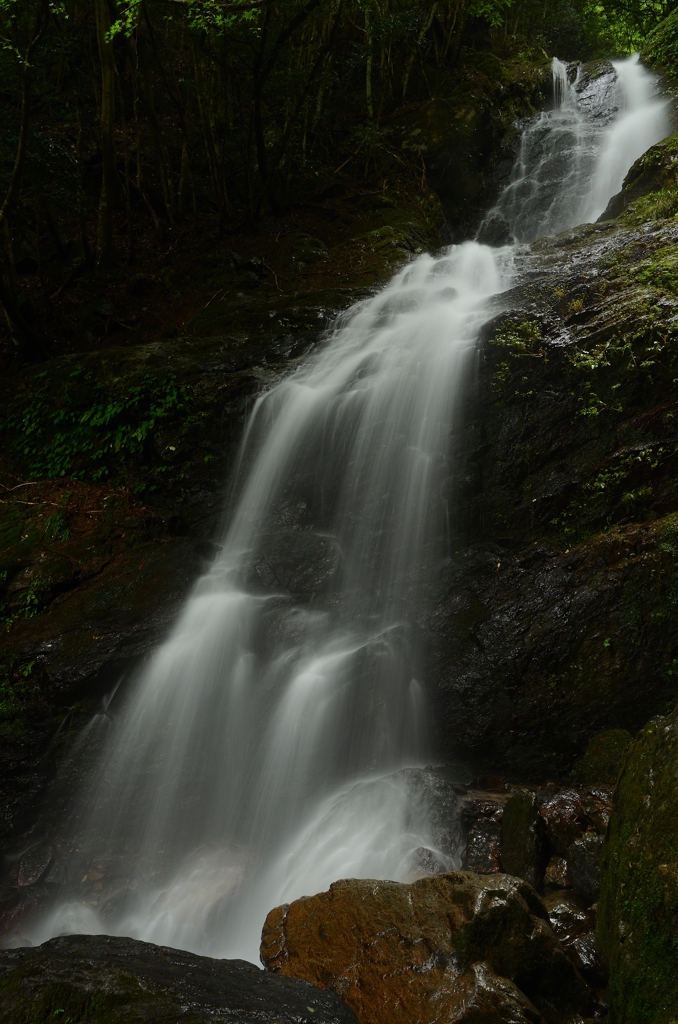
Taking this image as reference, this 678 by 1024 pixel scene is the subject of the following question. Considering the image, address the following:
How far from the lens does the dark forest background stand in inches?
429

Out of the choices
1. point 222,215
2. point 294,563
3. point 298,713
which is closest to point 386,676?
point 298,713

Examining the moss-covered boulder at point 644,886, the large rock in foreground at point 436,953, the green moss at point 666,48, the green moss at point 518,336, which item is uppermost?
the green moss at point 666,48

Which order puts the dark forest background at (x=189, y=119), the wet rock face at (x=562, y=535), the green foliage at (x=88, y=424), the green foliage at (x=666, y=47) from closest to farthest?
the wet rock face at (x=562, y=535), the green foliage at (x=88, y=424), the dark forest background at (x=189, y=119), the green foliage at (x=666, y=47)

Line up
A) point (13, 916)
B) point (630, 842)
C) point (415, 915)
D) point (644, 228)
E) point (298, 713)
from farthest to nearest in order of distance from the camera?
1. point (644, 228)
2. point (298, 713)
3. point (13, 916)
4. point (415, 915)
5. point (630, 842)

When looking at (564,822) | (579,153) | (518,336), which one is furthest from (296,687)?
(579,153)

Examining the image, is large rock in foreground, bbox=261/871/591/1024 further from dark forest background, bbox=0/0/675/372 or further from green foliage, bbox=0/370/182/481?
dark forest background, bbox=0/0/675/372

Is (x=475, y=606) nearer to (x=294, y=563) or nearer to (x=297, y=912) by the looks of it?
(x=294, y=563)

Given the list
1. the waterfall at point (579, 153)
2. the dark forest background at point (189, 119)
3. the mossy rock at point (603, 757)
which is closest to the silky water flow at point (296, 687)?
the mossy rock at point (603, 757)

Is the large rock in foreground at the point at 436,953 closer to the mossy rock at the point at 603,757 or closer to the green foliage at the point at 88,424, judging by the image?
the mossy rock at the point at 603,757

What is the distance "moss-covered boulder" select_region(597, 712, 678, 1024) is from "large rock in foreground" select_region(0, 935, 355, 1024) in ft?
4.03

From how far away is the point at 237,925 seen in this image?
463 centimetres

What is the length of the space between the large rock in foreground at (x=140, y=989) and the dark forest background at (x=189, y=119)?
969cm

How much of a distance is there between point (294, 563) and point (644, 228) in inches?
248

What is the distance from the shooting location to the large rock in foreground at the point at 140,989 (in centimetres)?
248
